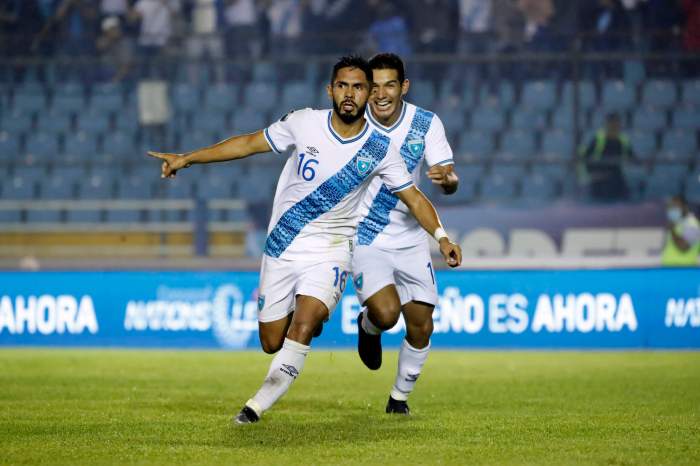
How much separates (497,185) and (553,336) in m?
2.81

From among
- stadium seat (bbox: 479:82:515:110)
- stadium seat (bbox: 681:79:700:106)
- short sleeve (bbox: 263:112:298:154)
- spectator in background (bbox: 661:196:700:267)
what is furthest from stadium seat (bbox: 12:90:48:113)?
short sleeve (bbox: 263:112:298:154)

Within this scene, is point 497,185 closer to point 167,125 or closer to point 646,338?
point 646,338

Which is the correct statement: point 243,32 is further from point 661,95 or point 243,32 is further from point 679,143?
point 679,143

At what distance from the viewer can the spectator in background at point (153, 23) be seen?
1944 cm

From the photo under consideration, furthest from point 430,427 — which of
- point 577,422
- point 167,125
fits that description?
point 167,125

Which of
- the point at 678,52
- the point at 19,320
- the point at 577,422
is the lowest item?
the point at 19,320

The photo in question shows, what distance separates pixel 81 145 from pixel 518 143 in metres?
6.76

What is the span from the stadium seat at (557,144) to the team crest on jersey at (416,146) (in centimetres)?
893

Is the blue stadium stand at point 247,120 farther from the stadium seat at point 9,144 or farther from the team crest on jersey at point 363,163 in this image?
the team crest on jersey at point 363,163

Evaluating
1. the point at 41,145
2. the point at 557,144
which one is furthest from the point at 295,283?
the point at 41,145

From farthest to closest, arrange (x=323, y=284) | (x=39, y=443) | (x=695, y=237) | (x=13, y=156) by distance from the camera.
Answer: (x=13, y=156) < (x=695, y=237) < (x=323, y=284) < (x=39, y=443)

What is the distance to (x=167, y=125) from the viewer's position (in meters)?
18.7

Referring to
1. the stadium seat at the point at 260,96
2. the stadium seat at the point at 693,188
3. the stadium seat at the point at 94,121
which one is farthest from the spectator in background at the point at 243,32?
the stadium seat at the point at 693,188

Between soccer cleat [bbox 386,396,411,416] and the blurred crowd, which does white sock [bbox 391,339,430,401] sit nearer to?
soccer cleat [bbox 386,396,411,416]
